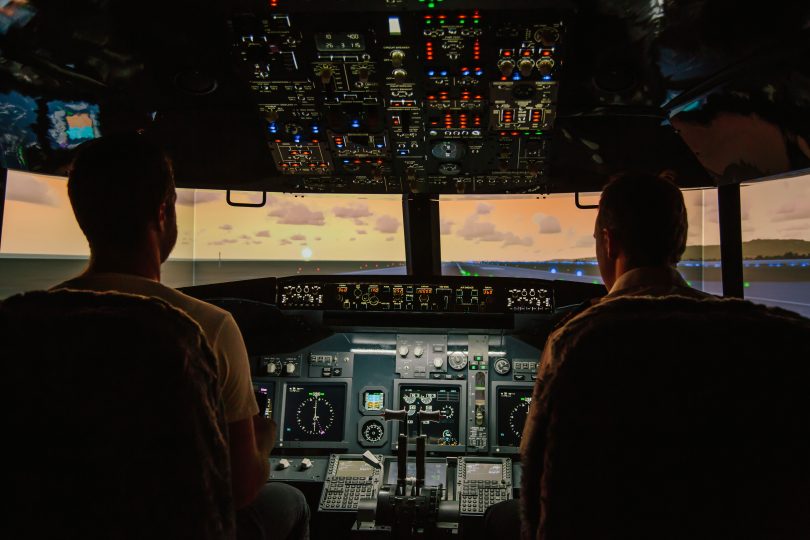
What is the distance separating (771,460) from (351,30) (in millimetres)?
1704

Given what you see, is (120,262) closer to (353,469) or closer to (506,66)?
(506,66)

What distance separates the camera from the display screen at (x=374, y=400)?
9.32ft

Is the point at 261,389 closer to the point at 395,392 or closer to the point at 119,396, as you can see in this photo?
the point at 395,392

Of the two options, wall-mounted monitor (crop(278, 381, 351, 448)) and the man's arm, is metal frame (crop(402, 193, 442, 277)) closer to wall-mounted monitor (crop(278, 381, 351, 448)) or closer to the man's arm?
wall-mounted monitor (crop(278, 381, 351, 448))

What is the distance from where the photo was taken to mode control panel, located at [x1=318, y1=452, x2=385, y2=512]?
8.20 feet

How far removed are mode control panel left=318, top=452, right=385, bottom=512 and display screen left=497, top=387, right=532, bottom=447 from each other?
1.91ft

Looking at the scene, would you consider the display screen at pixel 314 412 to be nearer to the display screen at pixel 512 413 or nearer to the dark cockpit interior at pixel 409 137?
the dark cockpit interior at pixel 409 137

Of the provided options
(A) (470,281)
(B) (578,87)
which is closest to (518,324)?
(A) (470,281)

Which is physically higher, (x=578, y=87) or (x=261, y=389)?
(x=578, y=87)

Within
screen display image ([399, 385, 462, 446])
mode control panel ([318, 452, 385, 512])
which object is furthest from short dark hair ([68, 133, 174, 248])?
screen display image ([399, 385, 462, 446])

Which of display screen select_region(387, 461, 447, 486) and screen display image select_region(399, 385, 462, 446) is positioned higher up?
screen display image select_region(399, 385, 462, 446)

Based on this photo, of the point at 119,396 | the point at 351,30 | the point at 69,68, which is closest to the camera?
the point at 119,396

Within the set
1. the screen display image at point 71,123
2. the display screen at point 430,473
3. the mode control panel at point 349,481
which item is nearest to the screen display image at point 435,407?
the display screen at point 430,473

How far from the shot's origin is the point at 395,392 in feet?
9.36
